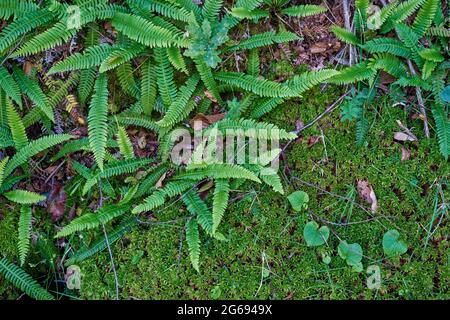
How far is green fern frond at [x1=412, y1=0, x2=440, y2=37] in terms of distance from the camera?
14.9 feet

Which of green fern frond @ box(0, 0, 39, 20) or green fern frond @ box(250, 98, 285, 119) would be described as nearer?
green fern frond @ box(0, 0, 39, 20)

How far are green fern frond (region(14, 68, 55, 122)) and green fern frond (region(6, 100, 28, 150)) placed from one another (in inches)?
9.1

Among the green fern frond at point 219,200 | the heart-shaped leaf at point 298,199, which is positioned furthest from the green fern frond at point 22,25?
the heart-shaped leaf at point 298,199

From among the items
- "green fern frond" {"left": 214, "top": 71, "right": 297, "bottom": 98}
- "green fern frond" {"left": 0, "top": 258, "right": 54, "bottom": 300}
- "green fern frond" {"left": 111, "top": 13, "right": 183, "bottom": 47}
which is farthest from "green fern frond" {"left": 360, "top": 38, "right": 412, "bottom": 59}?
"green fern frond" {"left": 0, "top": 258, "right": 54, "bottom": 300}

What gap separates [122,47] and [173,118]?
92 centimetres

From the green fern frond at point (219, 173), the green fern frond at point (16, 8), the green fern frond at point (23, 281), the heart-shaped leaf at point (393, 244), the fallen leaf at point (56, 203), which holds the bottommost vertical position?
the green fern frond at point (23, 281)

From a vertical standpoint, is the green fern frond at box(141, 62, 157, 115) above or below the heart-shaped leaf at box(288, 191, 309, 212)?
above

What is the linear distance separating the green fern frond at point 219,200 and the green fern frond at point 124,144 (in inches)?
37.9

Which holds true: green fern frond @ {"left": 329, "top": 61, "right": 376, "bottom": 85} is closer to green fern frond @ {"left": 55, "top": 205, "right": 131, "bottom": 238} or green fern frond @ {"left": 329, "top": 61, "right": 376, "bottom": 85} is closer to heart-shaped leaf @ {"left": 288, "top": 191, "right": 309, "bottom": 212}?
heart-shaped leaf @ {"left": 288, "top": 191, "right": 309, "bottom": 212}

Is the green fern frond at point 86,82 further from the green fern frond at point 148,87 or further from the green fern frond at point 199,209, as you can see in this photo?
the green fern frond at point 199,209

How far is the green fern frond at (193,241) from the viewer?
4.44 m

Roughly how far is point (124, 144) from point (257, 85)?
1504mm
